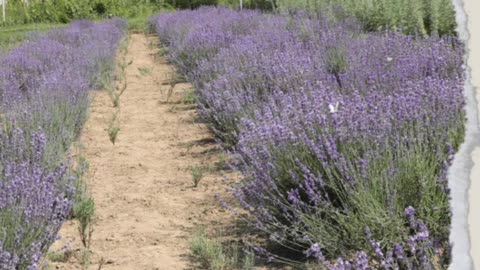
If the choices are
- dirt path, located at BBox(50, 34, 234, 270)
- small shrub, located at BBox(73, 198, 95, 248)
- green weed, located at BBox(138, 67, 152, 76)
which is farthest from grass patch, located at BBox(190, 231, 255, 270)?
green weed, located at BBox(138, 67, 152, 76)

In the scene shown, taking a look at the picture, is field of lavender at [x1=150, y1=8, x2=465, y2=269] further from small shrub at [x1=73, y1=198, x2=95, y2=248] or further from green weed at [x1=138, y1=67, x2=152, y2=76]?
green weed at [x1=138, y1=67, x2=152, y2=76]

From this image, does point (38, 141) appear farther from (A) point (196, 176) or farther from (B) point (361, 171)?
(B) point (361, 171)

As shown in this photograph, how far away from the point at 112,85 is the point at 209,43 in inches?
55.5

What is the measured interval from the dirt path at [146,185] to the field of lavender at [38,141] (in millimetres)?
265

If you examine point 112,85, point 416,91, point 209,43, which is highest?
point 416,91

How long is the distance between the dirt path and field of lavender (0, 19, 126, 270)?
Answer: 265 millimetres

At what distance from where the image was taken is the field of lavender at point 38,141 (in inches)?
105

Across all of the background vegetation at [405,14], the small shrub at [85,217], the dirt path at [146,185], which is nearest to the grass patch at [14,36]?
the background vegetation at [405,14]

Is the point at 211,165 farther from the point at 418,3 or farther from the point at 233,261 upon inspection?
the point at 418,3

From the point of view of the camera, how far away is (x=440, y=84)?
3.39m

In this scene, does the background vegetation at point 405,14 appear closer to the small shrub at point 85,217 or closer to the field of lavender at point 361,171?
the field of lavender at point 361,171

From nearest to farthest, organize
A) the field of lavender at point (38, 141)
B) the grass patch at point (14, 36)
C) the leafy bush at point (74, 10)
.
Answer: the field of lavender at point (38, 141) → the grass patch at point (14, 36) → the leafy bush at point (74, 10)

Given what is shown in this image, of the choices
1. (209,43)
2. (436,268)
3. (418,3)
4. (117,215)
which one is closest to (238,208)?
(117,215)

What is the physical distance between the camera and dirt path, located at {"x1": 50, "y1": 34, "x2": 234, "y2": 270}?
334 cm
